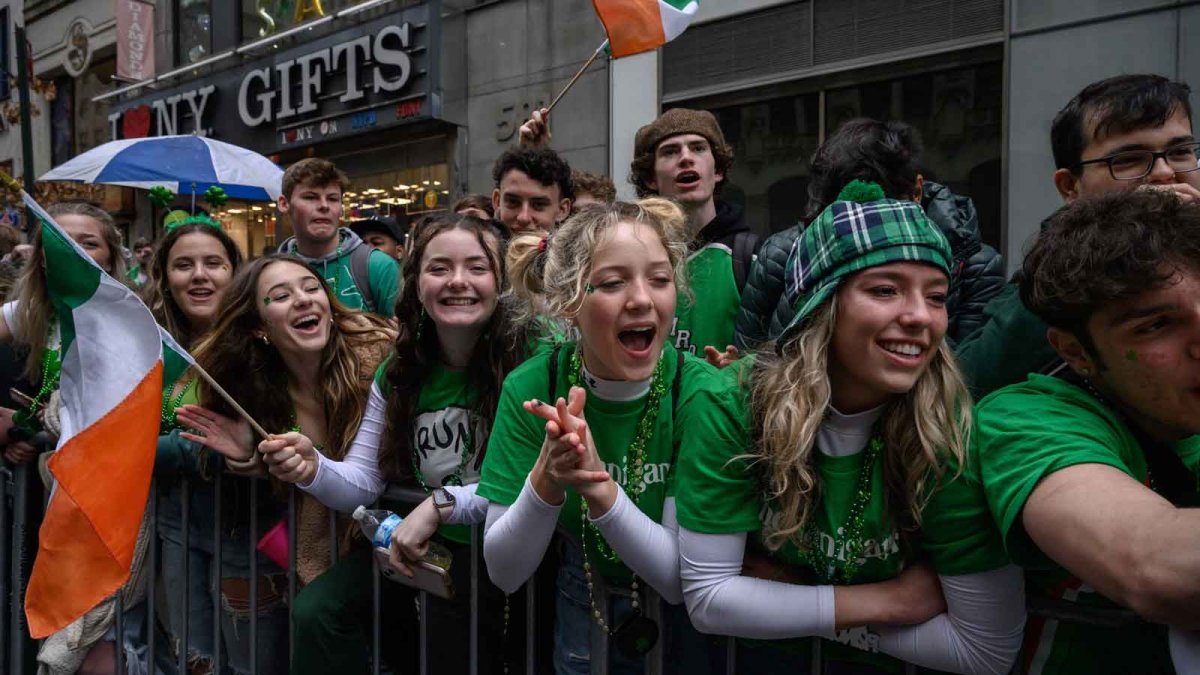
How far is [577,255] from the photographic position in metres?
A: 2.38

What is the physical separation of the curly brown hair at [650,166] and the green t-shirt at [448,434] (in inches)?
58.7

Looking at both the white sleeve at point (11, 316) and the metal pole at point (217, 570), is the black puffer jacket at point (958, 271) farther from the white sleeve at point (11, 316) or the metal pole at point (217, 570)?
the white sleeve at point (11, 316)

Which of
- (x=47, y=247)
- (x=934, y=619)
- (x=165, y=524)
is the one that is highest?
(x=47, y=247)

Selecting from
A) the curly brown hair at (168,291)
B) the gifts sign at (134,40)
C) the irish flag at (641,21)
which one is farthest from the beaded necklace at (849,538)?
the gifts sign at (134,40)

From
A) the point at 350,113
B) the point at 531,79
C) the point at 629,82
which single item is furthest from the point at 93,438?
the point at 350,113

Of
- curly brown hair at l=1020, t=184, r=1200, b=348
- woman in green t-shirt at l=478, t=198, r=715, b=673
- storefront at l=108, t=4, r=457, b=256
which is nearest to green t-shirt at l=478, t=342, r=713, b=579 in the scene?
woman in green t-shirt at l=478, t=198, r=715, b=673

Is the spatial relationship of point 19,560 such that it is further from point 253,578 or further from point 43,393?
point 253,578

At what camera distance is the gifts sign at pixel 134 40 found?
51.8ft

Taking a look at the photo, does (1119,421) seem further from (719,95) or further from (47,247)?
(719,95)

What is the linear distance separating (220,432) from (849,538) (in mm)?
Answer: 2191

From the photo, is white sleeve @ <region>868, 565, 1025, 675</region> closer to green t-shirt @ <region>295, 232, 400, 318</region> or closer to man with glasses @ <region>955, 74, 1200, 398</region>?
man with glasses @ <region>955, 74, 1200, 398</region>

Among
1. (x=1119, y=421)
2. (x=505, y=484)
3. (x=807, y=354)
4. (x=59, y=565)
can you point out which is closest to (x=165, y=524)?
(x=59, y=565)

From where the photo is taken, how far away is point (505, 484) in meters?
2.24

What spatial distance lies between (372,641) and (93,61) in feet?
63.7
